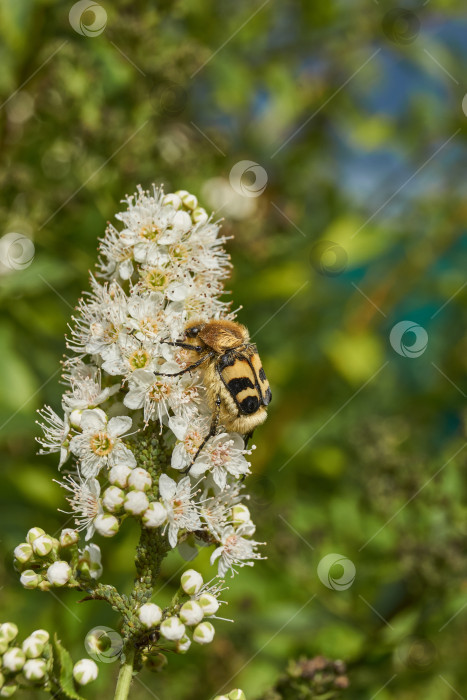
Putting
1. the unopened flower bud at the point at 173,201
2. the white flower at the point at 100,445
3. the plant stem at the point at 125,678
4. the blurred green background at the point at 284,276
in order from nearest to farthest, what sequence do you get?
the plant stem at the point at 125,678 < the white flower at the point at 100,445 < the unopened flower bud at the point at 173,201 < the blurred green background at the point at 284,276

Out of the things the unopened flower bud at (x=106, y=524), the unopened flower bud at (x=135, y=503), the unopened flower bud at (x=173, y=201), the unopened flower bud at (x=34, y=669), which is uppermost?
the unopened flower bud at (x=173, y=201)

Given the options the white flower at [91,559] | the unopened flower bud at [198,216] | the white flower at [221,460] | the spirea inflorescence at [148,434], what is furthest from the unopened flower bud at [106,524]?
the unopened flower bud at [198,216]

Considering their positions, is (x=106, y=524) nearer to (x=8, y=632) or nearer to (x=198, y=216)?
(x=8, y=632)

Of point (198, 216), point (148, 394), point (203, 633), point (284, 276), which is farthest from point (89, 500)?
point (284, 276)

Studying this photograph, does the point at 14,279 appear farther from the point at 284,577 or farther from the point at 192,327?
the point at 284,577

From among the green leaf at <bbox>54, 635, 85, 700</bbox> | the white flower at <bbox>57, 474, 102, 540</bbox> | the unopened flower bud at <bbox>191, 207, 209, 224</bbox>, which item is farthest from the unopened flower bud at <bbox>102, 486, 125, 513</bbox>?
the unopened flower bud at <bbox>191, 207, 209, 224</bbox>

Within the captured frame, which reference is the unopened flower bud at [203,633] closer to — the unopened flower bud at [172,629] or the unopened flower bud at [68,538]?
the unopened flower bud at [172,629]

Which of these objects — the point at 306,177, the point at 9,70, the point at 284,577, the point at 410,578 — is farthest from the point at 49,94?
the point at 410,578
